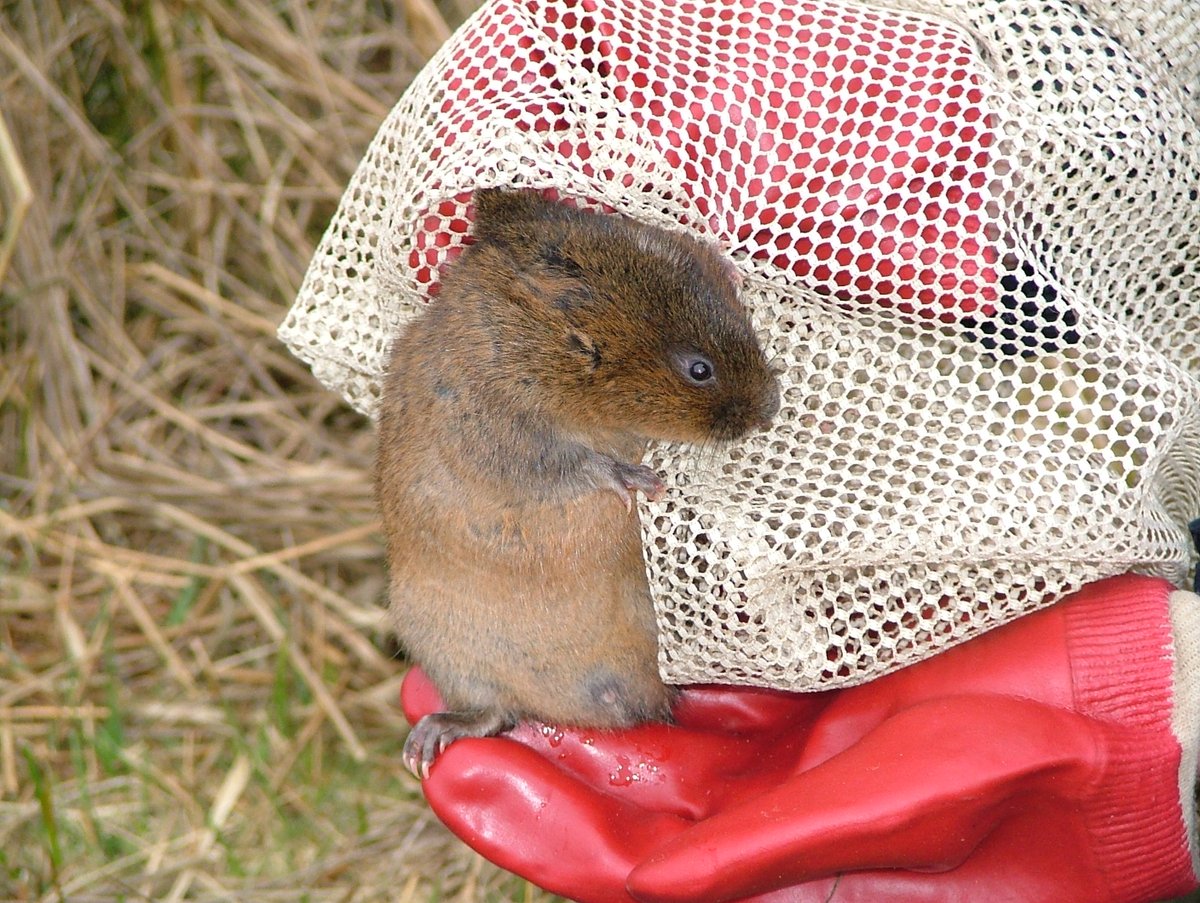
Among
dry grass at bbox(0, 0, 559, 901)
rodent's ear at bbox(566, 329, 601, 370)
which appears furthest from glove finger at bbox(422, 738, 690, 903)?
dry grass at bbox(0, 0, 559, 901)

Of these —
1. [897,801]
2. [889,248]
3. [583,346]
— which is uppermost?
[889,248]

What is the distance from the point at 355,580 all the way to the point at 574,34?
2.34 meters

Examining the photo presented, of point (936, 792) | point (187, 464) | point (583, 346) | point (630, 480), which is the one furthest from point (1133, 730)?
point (187, 464)

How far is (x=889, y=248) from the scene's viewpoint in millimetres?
1616

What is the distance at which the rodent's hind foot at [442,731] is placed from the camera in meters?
2.04

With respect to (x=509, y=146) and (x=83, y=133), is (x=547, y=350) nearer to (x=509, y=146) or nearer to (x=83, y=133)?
(x=509, y=146)

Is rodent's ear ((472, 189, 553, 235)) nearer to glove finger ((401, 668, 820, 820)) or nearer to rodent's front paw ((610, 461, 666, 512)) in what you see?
rodent's front paw ((610, 461, 666, 512))

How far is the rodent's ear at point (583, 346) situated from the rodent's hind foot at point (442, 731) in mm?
547

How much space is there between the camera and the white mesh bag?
1.63 m

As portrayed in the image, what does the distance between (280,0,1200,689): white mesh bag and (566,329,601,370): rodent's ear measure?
0.23 metres

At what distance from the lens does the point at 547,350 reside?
1964 millimetres

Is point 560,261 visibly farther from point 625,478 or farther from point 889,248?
point 889,248

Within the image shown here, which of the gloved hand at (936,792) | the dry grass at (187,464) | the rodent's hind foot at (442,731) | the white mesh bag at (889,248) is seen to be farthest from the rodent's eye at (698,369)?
the dry grass at (187,464)

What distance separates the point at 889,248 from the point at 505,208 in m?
0.57
